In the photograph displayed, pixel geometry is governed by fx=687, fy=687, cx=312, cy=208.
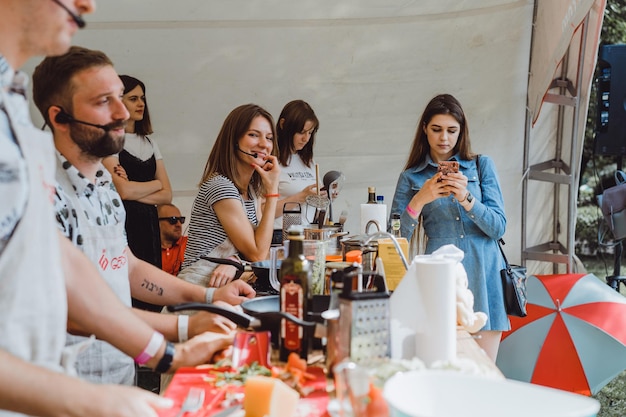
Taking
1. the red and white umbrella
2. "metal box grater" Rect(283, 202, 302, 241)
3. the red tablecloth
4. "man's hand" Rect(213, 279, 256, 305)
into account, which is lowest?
the red and white umbrella

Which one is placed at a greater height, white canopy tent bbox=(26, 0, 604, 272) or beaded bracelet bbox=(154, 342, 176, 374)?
white canopy tent bbox=(26, 0, 604, 272)

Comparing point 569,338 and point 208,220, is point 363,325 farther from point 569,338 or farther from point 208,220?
point 569,338

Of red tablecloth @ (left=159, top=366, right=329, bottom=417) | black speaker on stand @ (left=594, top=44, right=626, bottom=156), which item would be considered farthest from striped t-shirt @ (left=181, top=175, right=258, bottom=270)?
black speaker on stand @ (left=594, top=44, right=626, bottom=156)

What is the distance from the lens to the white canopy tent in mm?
4340

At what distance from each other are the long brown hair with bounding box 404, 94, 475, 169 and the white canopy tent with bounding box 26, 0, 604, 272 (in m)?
1.08

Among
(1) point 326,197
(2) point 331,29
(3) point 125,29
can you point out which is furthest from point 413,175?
(3) point 125,29

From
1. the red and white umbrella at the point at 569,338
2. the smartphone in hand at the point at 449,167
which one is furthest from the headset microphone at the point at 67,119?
the red and white umbrella at the point at 569,338

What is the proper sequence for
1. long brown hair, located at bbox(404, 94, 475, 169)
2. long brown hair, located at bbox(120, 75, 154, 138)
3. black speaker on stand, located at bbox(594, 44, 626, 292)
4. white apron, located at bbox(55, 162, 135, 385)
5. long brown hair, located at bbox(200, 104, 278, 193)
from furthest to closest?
black speaker on stand, located at bbox(594, 44, 626, 292)
long brown hair, located at bbox(120, 75, 154, 138)
long brown hair, located at bbox(404, 94, 475, 169)
long brown hair, located at bbox(200, 104, 278, 193)
white apron, located at bbox(55, 162, 135, 385)

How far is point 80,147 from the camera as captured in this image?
1.91 metres

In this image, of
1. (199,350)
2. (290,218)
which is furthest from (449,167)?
(199,350)

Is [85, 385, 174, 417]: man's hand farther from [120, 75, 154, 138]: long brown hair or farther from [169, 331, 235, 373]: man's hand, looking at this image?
[120, 75, 154, 138]: long brown hair

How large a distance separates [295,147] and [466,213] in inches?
49.5

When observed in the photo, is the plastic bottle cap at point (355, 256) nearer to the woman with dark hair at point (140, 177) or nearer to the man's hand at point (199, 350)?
the man's hand at point (199, 350)

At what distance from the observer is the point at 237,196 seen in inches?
116
